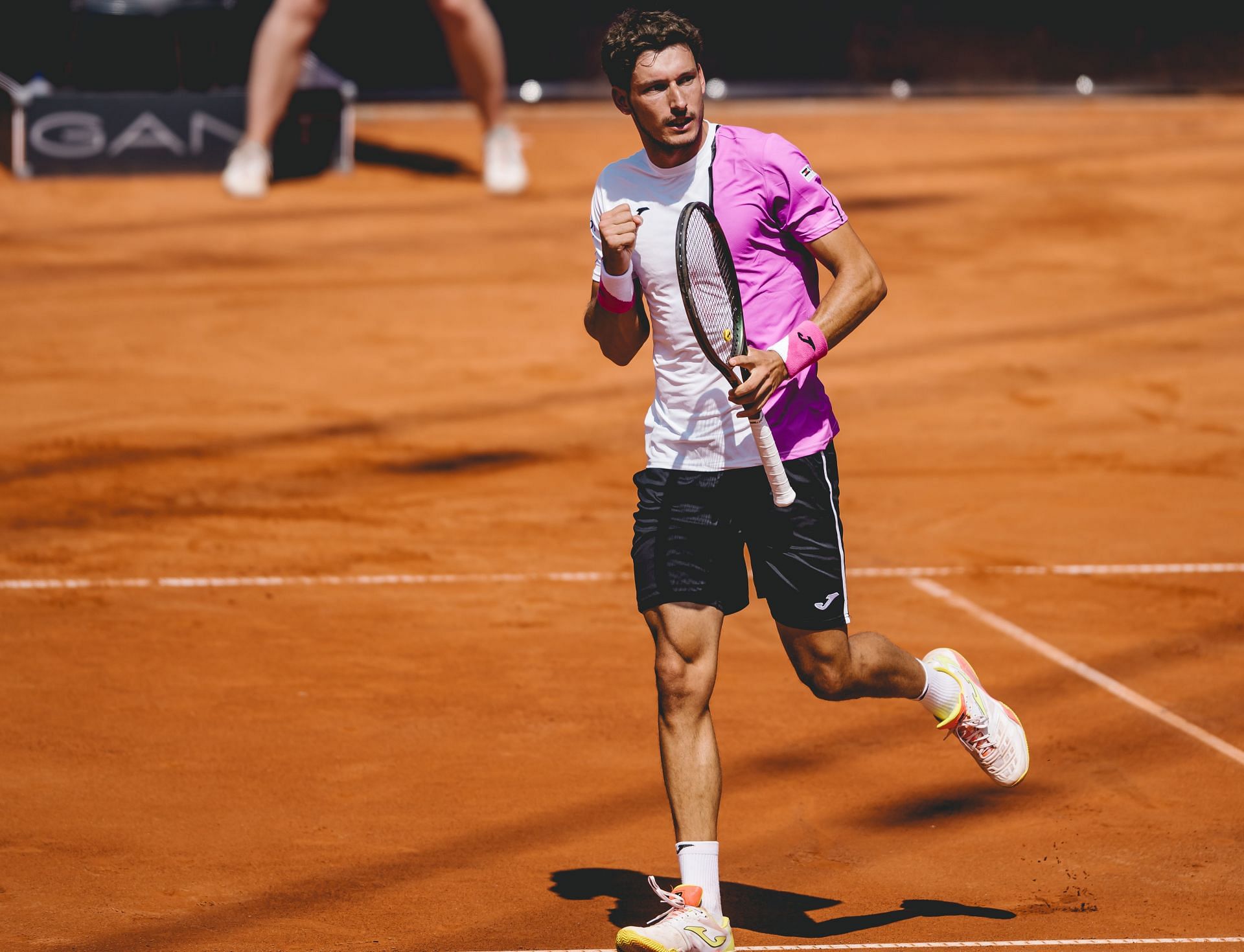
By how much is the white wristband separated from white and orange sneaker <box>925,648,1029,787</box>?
1.35 metres

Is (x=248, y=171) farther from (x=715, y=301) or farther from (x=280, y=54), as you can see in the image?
(x=715, y=301)

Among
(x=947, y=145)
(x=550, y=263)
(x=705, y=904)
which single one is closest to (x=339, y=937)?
(x=705, y=904)

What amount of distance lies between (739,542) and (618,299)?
653 millimetres

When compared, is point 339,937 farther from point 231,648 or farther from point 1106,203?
point 1106,203

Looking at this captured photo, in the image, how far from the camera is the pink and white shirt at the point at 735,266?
4207mm

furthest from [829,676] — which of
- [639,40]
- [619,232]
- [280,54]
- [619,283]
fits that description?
[280,54]

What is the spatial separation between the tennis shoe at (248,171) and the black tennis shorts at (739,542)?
31.0ft

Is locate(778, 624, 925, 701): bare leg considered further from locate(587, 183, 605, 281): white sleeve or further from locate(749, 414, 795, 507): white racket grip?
locate(587, 183, 605, 281): white sleeve

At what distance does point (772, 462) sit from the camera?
4.13m

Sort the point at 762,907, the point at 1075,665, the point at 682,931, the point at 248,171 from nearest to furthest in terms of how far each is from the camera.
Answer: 1. the point at 682,931
2. the point at 762,907
3. the point at 1075,665
4. the point at 248,171

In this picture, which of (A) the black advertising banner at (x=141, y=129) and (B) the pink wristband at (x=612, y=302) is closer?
(B) the pink wristband at (x=612, y=302)

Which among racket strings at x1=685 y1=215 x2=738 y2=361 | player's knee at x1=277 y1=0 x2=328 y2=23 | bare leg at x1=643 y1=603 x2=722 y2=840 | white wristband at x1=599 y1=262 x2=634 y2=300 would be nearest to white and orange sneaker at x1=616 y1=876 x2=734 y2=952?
bare leg at x1=643 y1=603 x2=722 y2=840

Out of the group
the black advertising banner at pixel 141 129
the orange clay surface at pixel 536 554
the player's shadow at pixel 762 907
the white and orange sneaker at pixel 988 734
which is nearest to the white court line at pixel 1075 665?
the orange clay surface at pixel 536 554

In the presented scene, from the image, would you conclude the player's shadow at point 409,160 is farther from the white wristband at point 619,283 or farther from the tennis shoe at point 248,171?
the white wristband at point 619,283
